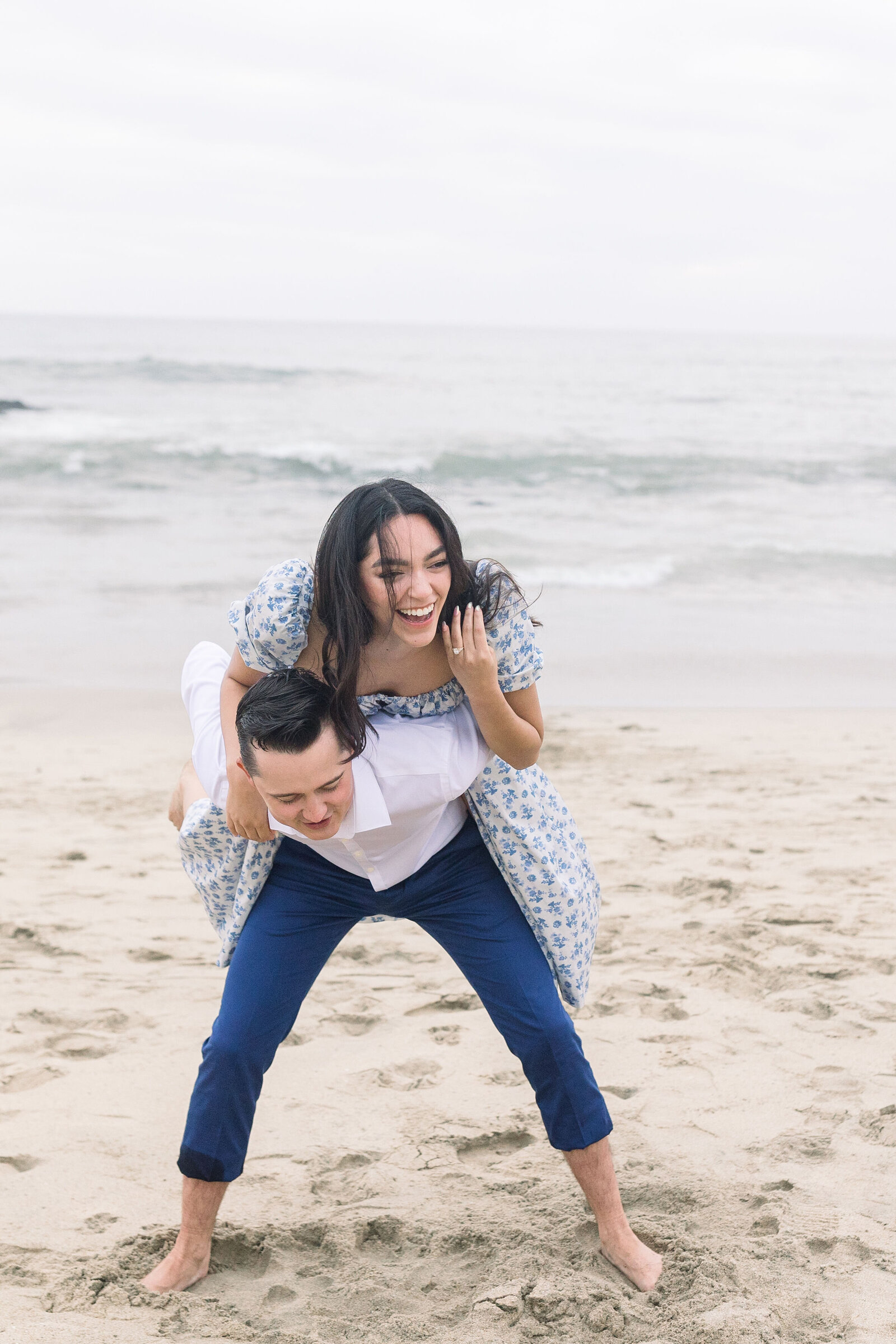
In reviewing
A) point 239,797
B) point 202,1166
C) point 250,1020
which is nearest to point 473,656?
point 239,797

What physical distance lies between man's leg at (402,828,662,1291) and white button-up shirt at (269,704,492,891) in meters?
0.10

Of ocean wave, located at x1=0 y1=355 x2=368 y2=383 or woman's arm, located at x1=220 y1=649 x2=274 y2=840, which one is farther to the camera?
ocean wave, located at x1=0 y1=355 x2=368 y2=383

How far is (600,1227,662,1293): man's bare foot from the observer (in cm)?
247

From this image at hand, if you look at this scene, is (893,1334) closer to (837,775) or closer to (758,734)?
(837,775)

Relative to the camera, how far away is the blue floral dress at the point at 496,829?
7.75ft

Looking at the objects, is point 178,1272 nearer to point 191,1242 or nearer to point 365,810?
point 191,1242

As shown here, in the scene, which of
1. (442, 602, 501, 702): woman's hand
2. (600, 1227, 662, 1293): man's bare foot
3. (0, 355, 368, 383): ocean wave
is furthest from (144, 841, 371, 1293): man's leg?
(0, 355, 368, 383): ocean wave

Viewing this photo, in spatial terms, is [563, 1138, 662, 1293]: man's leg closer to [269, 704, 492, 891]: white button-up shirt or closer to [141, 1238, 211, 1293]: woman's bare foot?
[269, 704, 492, 891]: white button-up shirt

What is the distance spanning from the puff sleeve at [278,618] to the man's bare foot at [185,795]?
0.56 metres

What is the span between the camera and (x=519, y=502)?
17.7 m

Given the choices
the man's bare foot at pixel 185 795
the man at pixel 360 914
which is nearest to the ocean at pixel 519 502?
the man at pixel 360 914

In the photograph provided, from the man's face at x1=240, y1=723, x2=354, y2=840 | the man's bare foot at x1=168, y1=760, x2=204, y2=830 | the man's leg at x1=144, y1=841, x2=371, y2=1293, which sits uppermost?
the man's face at x1=240, y1=723, x2=354, y2=840

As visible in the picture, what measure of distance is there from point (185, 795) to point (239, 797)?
0.55 metres

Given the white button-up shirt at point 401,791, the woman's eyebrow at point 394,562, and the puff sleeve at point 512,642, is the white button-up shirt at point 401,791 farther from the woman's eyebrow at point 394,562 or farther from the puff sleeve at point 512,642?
the woman's eyebrow at point 394,562
